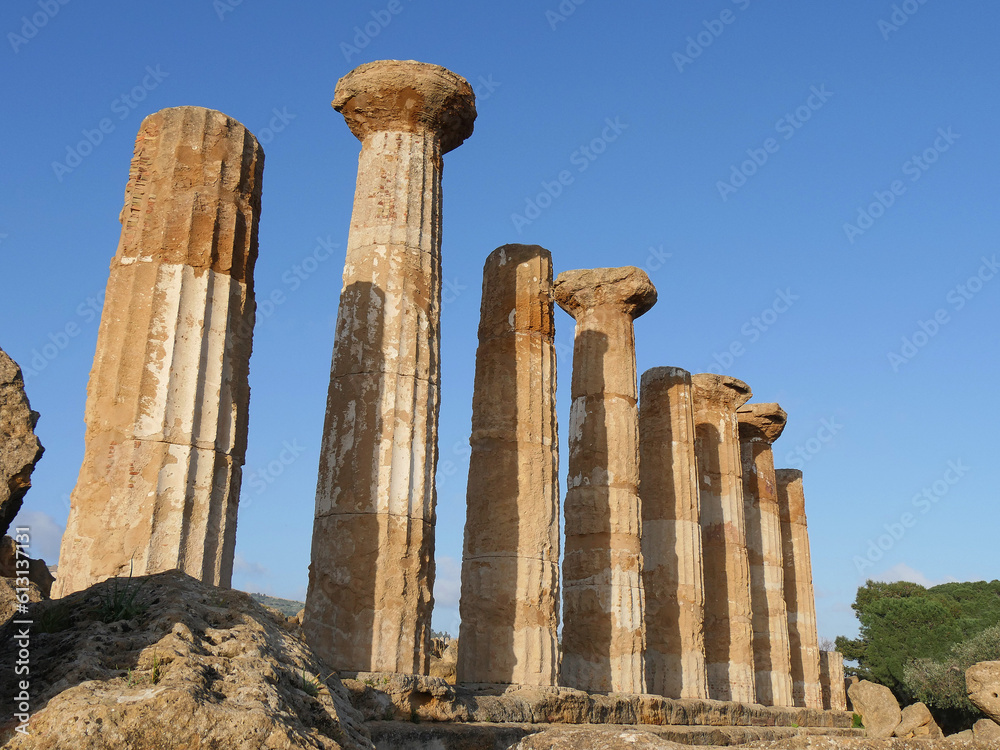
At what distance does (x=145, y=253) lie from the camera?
8.25 meters

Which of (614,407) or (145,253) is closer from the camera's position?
(145,253)

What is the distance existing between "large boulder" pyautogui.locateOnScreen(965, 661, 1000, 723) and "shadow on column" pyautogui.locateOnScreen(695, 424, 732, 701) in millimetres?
4782

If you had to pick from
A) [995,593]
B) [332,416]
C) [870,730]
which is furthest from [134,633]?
[995,593]

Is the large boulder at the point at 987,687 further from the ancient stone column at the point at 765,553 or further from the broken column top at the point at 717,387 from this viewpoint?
the broken column top at the point at 717,387

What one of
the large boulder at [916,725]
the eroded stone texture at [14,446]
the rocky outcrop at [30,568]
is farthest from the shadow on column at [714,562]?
the eroded stone texture at [14,446]

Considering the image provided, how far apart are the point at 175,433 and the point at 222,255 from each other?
171 cm

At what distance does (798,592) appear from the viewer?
2467cm

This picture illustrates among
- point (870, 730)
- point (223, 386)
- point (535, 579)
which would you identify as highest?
point (223, 386)

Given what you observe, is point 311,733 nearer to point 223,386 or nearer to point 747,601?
point 223,386

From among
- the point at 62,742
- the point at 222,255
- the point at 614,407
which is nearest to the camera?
the point at 62,742

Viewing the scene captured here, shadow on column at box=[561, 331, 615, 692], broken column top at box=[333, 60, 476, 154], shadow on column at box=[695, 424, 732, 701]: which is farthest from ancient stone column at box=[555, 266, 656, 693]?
shadow on column at box=[695, 424, 732, 701]

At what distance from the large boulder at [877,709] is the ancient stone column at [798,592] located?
3.20 feet

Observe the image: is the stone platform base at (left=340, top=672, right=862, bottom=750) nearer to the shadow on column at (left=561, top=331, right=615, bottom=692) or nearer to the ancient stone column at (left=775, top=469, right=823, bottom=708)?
the shadow on column at (left=561, top=331, right=615, bottom=692)

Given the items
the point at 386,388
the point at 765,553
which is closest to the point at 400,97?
the point at 386,388
